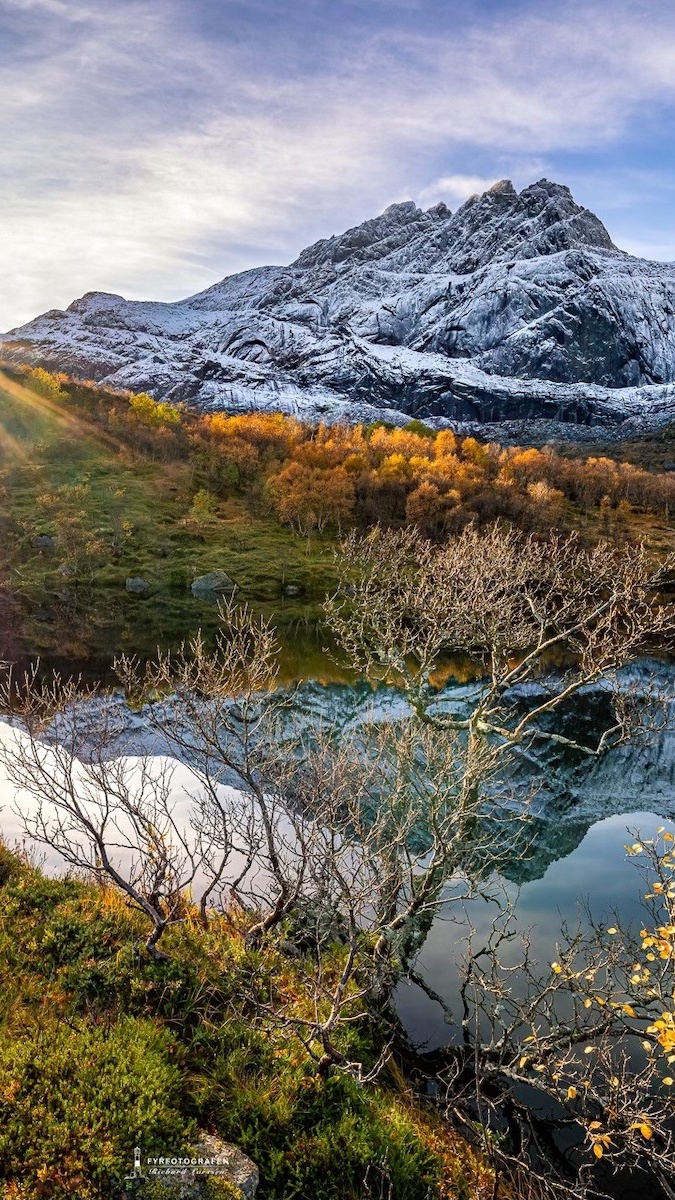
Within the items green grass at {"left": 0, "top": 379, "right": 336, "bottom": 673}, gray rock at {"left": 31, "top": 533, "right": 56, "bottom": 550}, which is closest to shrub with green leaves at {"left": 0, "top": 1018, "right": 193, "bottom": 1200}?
green grass at {"left": 0, "top": 379, "right": 336, "bottom": 673}

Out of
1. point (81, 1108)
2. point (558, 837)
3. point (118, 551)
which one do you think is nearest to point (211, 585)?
point (118, 551)

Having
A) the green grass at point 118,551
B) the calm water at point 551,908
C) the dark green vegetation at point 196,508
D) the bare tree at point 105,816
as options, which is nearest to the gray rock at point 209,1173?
the bare tree at point 105,816

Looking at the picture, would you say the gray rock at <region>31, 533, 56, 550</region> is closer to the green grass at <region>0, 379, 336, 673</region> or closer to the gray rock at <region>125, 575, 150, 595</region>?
the green grass at <region>0, 379, 336, 673</region>

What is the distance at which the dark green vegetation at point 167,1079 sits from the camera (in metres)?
7.10

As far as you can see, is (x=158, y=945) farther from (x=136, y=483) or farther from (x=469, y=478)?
(x=469, y=478)

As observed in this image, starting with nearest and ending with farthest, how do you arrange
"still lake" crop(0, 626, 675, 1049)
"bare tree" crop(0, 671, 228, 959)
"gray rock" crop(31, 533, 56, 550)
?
"bare tree" crop(0, 671, 228, 959)
"still lake" crop(0, 626, 675, 1049)
"gray rock" crop(31, 533, 56, 550)

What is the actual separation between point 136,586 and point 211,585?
8.54 meters

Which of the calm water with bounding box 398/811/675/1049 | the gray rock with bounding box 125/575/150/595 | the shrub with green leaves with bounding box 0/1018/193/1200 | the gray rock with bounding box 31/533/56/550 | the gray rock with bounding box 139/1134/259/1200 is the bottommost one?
the gray rock with bounding box 125/575/150/595

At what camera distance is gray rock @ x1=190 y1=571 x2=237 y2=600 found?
74.8 metres

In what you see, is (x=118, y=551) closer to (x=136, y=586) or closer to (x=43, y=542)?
(x=43, y=542)

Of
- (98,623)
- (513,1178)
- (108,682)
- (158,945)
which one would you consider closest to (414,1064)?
(513,1178)

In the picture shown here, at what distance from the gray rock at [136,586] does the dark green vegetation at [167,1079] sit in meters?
64.4

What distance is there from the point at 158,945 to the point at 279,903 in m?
2.67

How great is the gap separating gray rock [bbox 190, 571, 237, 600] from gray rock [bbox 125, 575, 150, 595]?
5.37 meters
